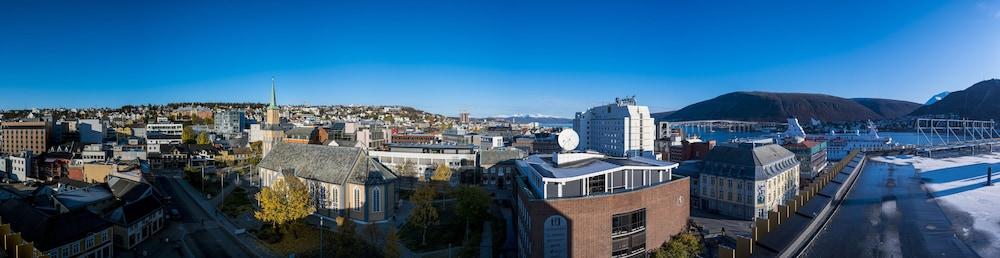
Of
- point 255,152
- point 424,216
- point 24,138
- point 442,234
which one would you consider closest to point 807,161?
point 442,234

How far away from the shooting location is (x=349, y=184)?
1593 inches

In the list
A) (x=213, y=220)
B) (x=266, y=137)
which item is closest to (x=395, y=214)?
(x=213, y=220)

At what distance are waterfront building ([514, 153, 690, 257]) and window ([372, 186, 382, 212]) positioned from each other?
1491 centimetres

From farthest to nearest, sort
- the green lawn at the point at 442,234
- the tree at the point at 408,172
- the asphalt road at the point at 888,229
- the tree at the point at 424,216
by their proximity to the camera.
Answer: the tree at the point at 408,172, the asphalt road at the point at 888,229, the tree at the point at 424,216, the green lawn at the point at 442,234


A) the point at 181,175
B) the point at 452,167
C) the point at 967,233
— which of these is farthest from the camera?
the point at 181,175

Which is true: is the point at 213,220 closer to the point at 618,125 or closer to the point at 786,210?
the point at 786,210

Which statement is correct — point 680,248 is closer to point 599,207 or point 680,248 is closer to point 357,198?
point 599,207

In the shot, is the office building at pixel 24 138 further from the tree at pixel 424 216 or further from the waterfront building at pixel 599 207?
the waterfront building at pixel 599 207

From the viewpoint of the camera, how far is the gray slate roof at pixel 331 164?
1602 inches

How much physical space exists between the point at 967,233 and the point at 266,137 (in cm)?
9177

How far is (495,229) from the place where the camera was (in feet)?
125

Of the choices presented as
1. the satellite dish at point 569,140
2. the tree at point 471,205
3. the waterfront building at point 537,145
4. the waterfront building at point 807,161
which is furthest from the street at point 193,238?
the waterfront building at point 807,161

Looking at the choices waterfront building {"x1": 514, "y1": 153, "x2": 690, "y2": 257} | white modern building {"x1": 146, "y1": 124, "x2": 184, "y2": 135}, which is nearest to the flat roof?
waterfront building {"x1": 514, "y1": 153, "x2": 690, "y2": 257}

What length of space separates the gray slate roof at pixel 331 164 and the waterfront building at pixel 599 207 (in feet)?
52.2
